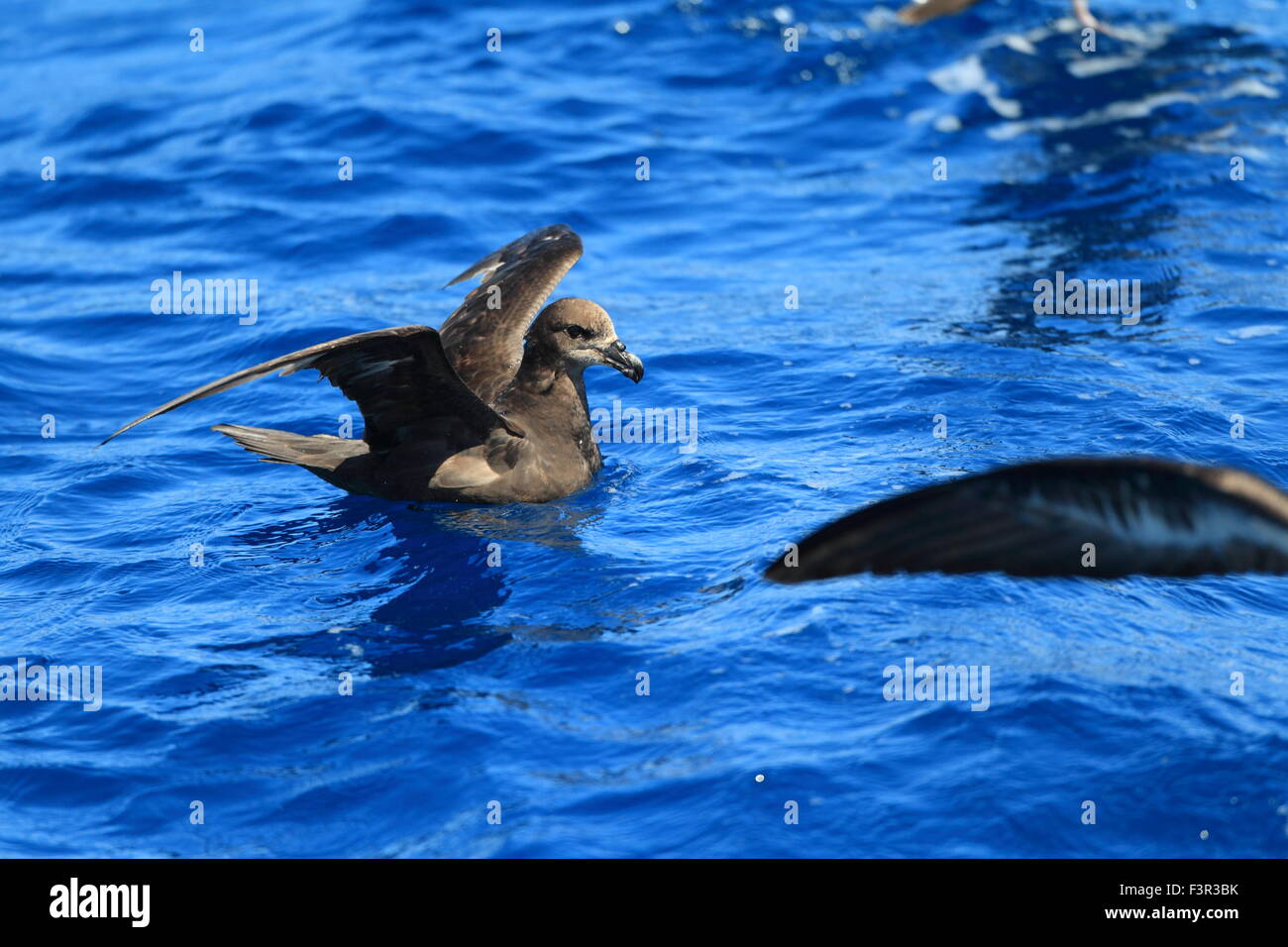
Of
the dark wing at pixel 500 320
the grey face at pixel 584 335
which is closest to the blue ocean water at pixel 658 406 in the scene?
the grey face at pixel 584 335

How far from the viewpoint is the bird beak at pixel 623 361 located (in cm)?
905

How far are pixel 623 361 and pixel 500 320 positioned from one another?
124cm

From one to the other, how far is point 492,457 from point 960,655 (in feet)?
10.3

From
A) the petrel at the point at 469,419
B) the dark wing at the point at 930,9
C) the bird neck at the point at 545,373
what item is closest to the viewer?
the petrel at the point at 469,419

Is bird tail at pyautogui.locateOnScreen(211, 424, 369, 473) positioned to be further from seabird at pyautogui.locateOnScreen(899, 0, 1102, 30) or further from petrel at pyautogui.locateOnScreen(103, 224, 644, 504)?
seabird at pyautogui.locateOnScreen(899, 0, 1102, 30)

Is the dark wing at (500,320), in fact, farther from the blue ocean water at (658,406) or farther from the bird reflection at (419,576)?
the bird reflection at (419,576)

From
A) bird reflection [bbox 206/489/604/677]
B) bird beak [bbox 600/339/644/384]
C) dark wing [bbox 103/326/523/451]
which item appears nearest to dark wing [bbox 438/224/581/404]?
bird beak [bbox 600/339/644/384]

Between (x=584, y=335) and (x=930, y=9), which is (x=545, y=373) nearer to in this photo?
(x=584, y=335)

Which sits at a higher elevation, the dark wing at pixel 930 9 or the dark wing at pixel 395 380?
the dark wing at pixel 930 9

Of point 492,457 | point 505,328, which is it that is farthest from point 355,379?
point 505,328

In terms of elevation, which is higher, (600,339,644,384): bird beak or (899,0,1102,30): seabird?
(899,0,1102,30): seabird

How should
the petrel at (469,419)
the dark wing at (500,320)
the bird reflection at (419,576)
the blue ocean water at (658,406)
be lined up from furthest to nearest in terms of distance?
the dark wing at (500,320), the petrel at (469,419), the bird reflection at (419,576), the blue ocean water at (658,406)

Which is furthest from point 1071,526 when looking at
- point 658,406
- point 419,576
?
point 658,406

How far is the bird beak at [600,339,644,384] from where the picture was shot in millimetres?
9055
